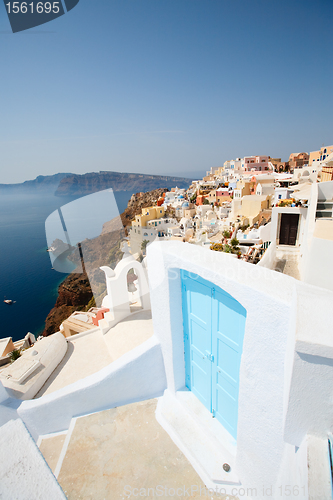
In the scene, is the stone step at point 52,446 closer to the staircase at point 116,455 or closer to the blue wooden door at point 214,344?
the staircase at point 116,455

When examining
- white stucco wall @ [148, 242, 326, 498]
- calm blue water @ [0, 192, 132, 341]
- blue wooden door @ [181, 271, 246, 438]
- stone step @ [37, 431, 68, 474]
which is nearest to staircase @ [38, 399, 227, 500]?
stone step @ [37, 431, 68, 474]

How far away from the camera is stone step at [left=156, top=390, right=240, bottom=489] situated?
232 centimetres

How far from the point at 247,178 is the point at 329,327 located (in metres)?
40.0

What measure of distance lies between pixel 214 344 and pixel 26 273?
46.3m

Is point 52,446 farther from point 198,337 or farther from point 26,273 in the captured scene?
point 26,273

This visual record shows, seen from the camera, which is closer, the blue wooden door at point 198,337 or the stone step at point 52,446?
the blue wooden door at point 198,337

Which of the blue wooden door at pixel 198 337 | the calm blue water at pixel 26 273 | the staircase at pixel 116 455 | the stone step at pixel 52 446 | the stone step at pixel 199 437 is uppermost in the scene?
the blue wooden door at pixel 198 337

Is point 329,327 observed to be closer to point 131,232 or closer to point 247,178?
point 131,232

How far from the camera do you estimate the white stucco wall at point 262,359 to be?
1544mm

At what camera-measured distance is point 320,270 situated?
4609 mm

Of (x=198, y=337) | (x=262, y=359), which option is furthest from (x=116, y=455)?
(x=262, y=359)

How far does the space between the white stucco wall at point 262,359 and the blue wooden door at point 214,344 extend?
0.72ft

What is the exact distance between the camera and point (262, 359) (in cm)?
175

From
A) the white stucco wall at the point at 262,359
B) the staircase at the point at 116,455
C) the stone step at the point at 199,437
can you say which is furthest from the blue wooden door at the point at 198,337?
the staircase at the point at 116,455
